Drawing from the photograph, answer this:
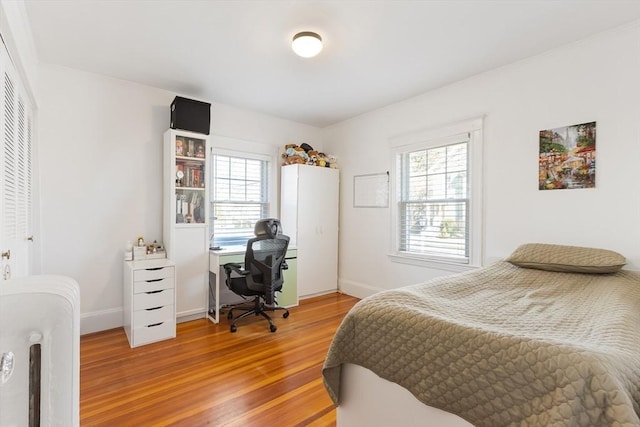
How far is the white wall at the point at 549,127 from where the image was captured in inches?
86.7

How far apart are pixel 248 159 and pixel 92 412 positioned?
298 centimetres

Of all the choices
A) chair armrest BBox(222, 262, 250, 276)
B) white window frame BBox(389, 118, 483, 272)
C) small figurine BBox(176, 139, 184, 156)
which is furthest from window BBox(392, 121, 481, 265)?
small figurine BBox(176, 139, 184, 156)

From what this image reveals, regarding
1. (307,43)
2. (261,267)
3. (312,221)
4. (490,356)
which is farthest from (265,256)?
(490,356)

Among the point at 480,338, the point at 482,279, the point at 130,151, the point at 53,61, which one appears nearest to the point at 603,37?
the point at 482,279

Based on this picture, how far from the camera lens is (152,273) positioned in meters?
2.81

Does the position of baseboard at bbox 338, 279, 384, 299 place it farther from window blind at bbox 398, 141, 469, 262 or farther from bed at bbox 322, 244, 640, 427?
bed at bbox 322, 244, 640, 427

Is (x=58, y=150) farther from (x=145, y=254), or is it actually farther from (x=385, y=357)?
(x=385, y=357)

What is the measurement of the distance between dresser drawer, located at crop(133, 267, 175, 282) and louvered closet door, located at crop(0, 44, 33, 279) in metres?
0.75

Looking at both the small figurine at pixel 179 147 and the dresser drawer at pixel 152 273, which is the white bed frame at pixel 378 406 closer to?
the dresser drawer at pixel 152 273

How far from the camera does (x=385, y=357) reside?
1.28 m

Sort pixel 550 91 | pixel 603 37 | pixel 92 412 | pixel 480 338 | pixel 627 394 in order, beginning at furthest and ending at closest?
pixel 550 91
pixel 603 37
pixel 92 412
pixel 480 338
pixel 627 394

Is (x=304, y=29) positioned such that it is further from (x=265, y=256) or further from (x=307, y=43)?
(x=265, y=256)

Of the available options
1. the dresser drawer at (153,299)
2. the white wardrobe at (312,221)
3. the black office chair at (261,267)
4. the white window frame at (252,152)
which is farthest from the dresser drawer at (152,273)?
the white wardrobe at (312,221)

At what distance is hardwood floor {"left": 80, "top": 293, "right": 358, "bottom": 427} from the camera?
5.85 ft
